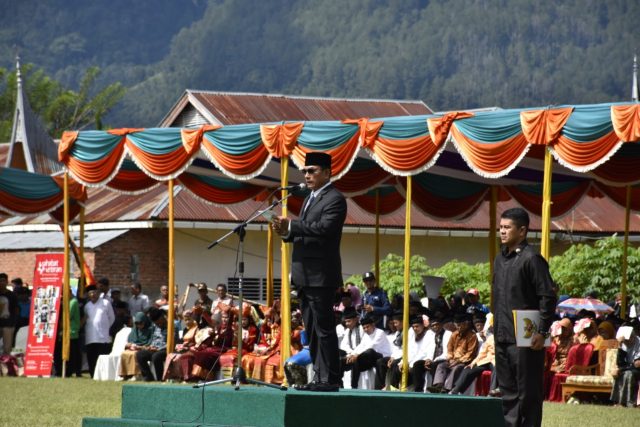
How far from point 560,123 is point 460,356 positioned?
11.1ft

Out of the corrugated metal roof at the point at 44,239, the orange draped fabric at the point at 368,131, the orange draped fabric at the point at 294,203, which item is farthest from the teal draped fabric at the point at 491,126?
the corrugated metal roof at the point at 44,239

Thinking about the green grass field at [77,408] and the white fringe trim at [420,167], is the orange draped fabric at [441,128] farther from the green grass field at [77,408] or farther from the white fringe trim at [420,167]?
the green grass field at [77,408]

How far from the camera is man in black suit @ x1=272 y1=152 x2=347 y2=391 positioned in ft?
29.7

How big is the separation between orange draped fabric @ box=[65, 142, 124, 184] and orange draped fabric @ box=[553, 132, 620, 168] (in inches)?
269

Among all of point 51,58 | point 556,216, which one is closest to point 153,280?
point 556,216

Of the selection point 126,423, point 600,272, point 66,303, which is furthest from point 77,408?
point 600,272

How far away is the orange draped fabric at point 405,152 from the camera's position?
15500mm

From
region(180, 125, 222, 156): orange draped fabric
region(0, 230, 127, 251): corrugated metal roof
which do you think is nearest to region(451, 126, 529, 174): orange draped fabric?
region(180, 125, 222, 156): orange draped fabric

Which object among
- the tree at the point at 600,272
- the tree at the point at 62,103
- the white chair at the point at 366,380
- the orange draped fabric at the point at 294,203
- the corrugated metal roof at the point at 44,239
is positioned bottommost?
the white chair at the point at 366,380

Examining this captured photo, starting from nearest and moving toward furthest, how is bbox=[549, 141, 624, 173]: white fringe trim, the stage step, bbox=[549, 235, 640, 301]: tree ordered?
the stage step, bbox=[549, 141, 624, 173]: white fringe trim, bbox=[549, 235, 640, 301]: tree

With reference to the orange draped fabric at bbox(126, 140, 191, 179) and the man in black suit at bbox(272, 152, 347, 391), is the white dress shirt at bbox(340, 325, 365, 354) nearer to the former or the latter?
the orange draped fabric at bbox(126, 140, 191, 179)

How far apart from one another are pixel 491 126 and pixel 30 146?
78.4 ft

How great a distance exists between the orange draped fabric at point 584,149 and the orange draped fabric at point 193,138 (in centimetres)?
527

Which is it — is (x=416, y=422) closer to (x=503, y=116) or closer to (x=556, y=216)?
(x=503, y=116)
